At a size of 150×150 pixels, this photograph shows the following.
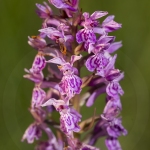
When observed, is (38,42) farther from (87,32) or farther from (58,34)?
(87,32)

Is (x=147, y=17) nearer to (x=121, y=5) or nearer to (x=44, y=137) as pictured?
(x=121, y=5)

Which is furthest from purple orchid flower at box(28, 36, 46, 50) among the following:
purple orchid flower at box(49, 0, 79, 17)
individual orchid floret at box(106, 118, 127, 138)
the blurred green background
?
the blurred green background

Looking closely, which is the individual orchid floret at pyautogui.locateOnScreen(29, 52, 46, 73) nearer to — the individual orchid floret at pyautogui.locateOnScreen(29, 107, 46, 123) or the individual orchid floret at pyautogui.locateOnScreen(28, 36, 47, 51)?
the individual orchid floret at pyautogui.locateOnScreen(28, 36, 47, 51)

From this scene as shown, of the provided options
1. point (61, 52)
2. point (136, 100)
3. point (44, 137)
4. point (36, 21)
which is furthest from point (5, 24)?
point (61, 52)

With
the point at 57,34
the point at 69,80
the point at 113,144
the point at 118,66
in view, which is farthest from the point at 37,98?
the point at 118,66

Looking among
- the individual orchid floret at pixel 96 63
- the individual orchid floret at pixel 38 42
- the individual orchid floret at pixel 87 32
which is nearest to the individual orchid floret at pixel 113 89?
the individual orchid floret at pixel 96 63

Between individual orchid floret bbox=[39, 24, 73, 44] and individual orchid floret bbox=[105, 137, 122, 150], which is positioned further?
individual orchid floret bbox=[105, 137, 122, 150]
